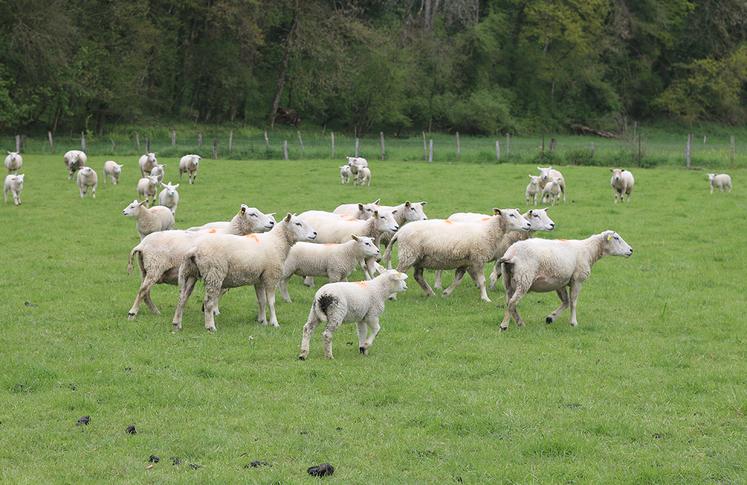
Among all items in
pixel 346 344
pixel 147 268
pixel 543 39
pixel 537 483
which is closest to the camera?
pixel 537 483

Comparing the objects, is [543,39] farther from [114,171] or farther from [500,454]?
[500,454]

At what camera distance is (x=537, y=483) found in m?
7.59

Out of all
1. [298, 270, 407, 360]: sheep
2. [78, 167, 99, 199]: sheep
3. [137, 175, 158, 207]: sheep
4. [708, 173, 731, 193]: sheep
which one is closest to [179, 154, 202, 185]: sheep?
[78, 167, 99, 199]: sheep

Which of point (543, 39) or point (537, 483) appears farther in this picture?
point (543, 39)

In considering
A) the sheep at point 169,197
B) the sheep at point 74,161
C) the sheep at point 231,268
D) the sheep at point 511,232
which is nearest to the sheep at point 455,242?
the sheep at point 511,232

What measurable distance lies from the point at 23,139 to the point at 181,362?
41413 millimetres

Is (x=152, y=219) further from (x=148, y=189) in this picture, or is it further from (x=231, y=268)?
(x=148, y=189)

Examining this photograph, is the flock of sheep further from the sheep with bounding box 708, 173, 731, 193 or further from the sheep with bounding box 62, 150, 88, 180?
the sheep with bounding box 62, 150, 88, 180

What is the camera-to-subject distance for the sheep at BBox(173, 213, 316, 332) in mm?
12461

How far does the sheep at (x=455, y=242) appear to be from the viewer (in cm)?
1505

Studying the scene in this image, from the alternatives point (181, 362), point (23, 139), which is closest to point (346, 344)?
point (181, 362)

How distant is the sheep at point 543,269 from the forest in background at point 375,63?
43.6m

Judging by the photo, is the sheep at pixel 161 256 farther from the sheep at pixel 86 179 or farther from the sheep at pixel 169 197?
the sheep at pixel 86 179

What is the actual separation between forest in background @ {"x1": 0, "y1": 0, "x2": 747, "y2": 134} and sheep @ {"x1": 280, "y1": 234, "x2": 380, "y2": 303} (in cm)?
4081
